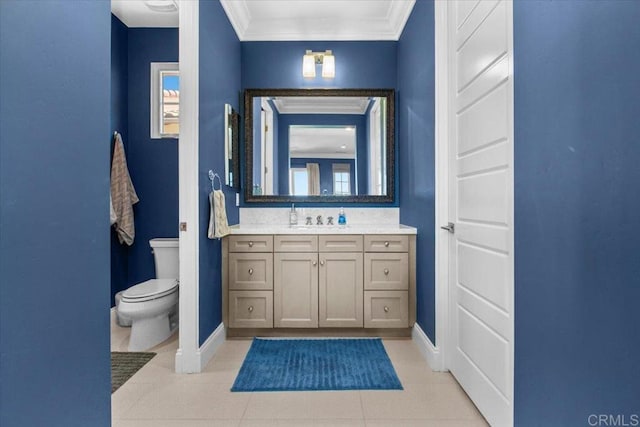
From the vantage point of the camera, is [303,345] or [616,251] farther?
[303,345]

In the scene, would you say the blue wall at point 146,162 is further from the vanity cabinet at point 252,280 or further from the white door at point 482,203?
the white door at point 482,203

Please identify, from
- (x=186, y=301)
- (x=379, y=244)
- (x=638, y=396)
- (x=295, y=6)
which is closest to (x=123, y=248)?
(x=186, y=301)

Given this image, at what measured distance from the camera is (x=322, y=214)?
3445mm

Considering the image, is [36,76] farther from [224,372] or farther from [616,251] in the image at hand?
[224,372]

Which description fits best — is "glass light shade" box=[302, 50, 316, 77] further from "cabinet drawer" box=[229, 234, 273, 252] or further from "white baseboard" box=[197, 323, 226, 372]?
"white baseboard" box=[197, 323, 226, 372]

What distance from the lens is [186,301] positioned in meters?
2.27

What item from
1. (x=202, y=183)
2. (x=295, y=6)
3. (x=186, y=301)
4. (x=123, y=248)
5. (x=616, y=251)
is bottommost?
(x=186, y=301)

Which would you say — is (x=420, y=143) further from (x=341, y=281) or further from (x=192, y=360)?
(x=192, y=360)

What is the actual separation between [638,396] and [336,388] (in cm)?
151

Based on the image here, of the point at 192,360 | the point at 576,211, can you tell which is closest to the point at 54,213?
the point at 576,211

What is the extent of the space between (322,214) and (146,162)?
182cm

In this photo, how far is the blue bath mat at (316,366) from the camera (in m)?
2.13

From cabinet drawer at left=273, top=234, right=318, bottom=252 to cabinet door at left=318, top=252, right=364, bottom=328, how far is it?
115 millimetres

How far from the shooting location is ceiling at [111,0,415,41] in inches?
118
